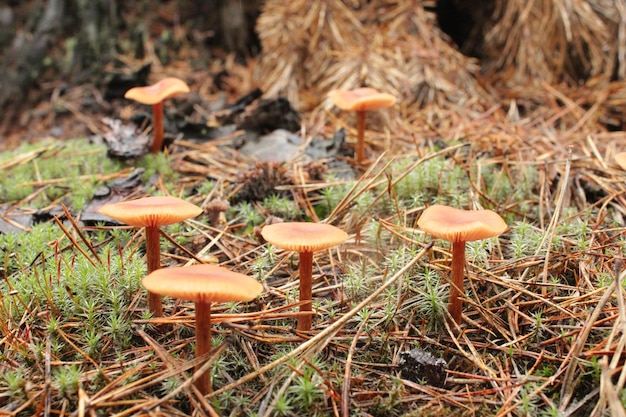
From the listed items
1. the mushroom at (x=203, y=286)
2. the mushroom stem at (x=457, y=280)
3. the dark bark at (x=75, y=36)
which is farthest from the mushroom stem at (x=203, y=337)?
the dark bark at (x=75, y=36)

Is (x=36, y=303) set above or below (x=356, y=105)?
below

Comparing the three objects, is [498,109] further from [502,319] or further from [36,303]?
[36,303]

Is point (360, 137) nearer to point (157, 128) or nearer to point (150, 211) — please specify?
point (157, 128)

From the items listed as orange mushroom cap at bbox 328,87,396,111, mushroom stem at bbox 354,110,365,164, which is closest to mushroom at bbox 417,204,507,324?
orange mushroom cap at bbox 328,87,396,111

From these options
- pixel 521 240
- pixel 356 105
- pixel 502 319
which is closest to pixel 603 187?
pixel 521 240

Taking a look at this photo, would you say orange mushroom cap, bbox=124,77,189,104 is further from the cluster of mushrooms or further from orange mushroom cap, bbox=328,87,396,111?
the cluster of mushrooms

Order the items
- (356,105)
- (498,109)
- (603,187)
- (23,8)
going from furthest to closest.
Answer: (23,8) < (498,109) < (356,105) < (603,187)
